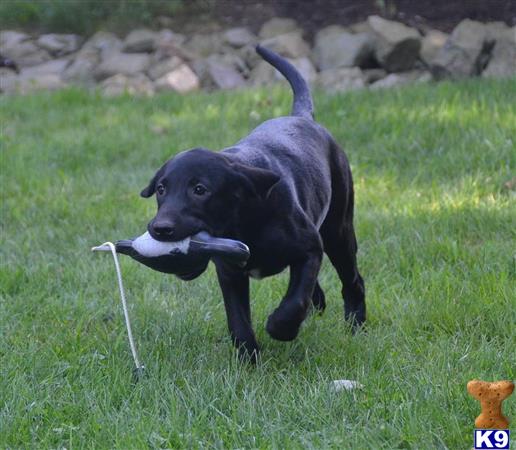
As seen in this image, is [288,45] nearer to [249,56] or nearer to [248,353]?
[249,56]

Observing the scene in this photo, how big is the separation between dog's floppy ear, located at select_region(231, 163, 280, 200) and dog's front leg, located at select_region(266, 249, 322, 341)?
36 cm

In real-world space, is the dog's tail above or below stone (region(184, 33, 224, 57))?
above

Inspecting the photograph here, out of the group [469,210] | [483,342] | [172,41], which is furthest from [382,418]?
[172,41]

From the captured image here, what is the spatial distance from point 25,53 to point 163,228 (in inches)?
345

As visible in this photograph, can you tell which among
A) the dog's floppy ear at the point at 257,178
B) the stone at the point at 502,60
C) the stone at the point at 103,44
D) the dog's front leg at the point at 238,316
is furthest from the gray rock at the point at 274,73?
the dog's floppy ear at the point at 257,178

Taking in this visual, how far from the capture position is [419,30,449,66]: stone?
947 centimetres

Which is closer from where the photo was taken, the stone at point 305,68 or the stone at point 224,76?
the stone at point 305,68

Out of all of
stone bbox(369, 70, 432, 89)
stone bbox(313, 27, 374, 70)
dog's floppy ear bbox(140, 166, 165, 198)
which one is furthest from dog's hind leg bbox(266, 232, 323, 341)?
stone bbox(313, 27, 374, 70)

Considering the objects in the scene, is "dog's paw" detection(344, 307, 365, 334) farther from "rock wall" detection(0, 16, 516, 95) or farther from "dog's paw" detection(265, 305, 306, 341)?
"rock wall" detection(0, 16, 516, 95)

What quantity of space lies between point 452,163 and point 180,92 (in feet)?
12.9

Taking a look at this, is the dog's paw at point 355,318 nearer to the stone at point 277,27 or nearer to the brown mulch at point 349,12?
the brown mulch at point 349,12

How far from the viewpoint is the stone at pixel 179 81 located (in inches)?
381

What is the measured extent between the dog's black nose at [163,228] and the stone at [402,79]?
5973 mm

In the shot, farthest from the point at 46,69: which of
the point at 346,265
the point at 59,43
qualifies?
the point at 346,265
